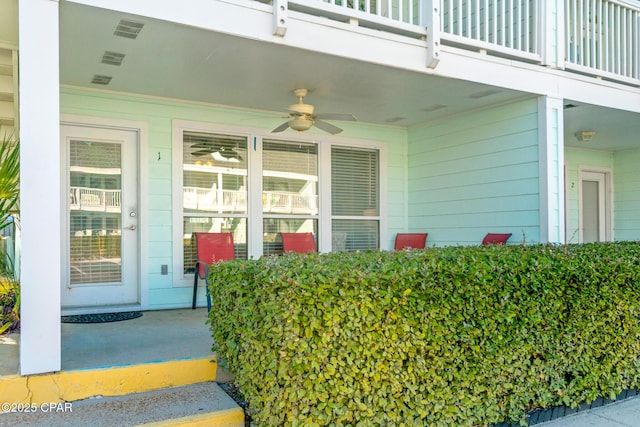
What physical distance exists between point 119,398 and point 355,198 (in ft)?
13.3

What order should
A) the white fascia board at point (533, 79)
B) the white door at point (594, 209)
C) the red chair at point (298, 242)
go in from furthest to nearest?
the white door at point (594, 209) → the red chair at point (298, 242) → the white fascia board at point (533, 79)

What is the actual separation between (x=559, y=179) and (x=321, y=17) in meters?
2.78

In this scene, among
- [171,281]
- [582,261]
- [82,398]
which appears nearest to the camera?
[82,398]

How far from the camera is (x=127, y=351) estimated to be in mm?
3428

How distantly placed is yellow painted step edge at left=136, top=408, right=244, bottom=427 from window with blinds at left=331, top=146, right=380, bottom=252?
366cm

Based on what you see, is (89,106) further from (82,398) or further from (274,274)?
(274,274)

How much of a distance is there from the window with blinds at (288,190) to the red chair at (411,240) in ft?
3.56

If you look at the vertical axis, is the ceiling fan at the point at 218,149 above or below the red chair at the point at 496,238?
above

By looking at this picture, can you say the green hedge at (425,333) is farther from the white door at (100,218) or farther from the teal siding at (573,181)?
the teal siding at (573,181)

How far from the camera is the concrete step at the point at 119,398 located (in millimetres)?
2646

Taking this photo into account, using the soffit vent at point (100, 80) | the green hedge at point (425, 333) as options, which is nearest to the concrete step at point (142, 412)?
the green hedge at point (425, 333)

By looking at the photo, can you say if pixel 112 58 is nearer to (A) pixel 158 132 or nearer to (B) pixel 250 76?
(B) pixel 250 76

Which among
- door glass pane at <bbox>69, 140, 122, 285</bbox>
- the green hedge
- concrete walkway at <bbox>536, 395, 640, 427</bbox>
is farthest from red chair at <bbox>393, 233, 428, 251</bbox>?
door glass pane at <bbox>69, 140, 122, 285</bbox>

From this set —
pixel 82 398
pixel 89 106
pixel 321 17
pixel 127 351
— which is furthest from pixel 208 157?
pixel 82 398
